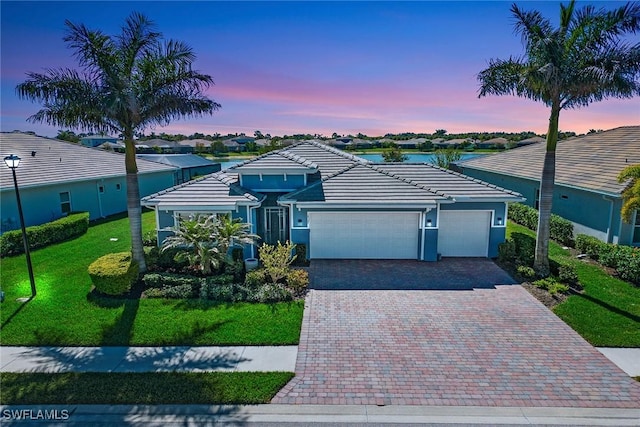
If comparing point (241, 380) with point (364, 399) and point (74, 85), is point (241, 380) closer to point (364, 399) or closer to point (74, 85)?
point (364, 399)

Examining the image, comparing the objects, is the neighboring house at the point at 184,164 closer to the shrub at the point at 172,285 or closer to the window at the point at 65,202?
the window at the point at 65,202

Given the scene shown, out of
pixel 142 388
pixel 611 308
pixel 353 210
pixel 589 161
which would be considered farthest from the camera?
pixel 589 161

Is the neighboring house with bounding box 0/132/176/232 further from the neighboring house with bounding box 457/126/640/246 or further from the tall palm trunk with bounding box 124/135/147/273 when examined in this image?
the neighboring house with bounding box 457/126/640/246

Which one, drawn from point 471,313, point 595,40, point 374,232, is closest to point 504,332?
point 471,313

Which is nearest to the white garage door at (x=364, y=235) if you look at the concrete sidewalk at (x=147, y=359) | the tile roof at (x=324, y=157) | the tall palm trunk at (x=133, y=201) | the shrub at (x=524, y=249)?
the tile roof at (x=324, y=157)

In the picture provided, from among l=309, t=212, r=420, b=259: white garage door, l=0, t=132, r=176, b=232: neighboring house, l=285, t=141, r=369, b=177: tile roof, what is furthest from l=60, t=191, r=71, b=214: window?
l=309, t=212, r=420, b=259: white garage door

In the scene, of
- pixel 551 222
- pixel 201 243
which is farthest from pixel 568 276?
pixel 201 243

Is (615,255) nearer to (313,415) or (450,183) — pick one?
(450,183)
